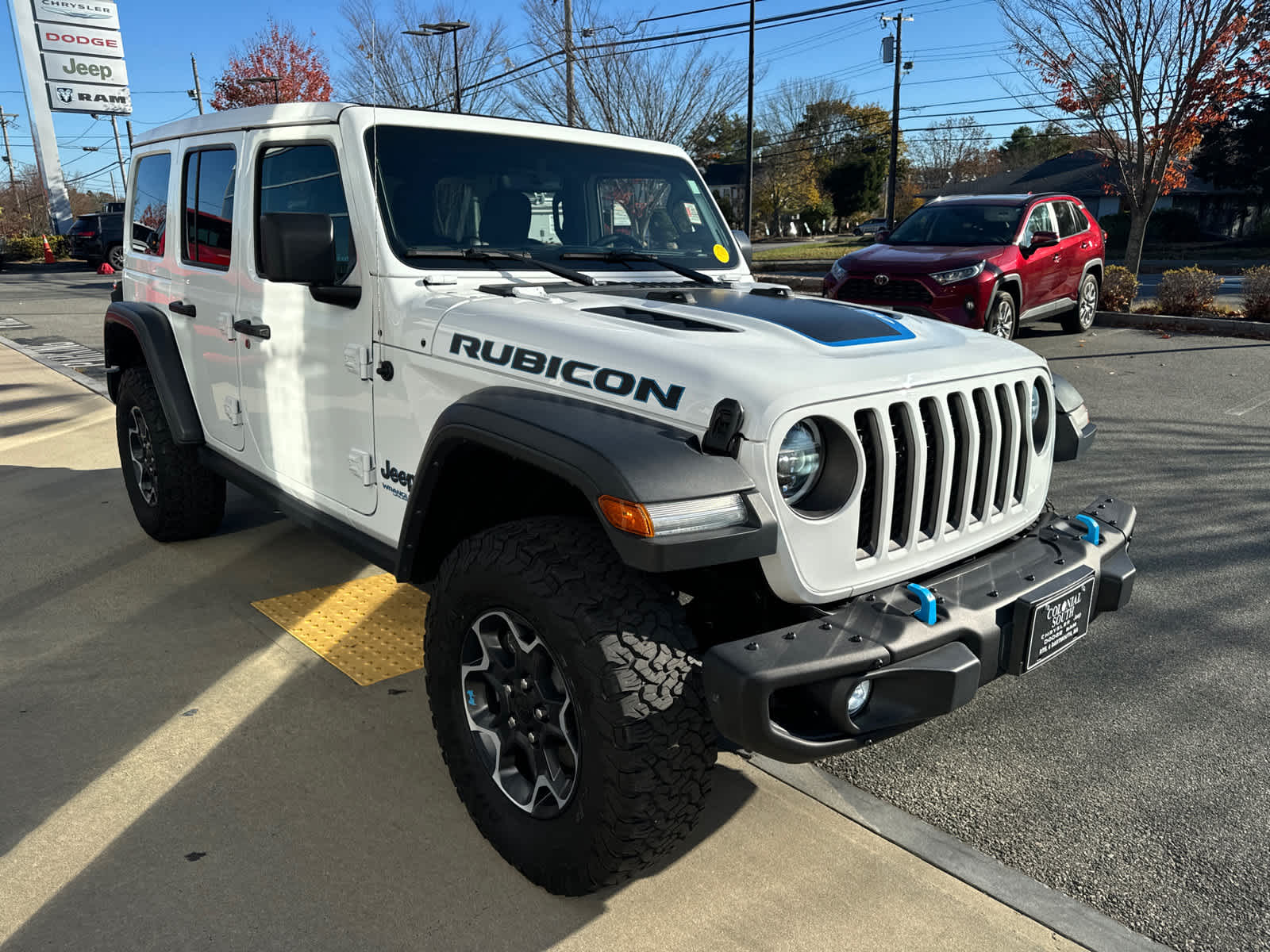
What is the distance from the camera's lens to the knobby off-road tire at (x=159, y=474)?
4.50m

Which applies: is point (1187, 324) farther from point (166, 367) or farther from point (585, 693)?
point (585, 693)

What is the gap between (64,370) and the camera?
10.1 m

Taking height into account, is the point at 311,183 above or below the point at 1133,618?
above

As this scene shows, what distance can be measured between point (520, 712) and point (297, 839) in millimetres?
753

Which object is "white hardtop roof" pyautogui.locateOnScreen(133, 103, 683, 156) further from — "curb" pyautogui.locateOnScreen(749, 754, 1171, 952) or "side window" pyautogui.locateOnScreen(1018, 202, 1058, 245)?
"side window" pyautogui.locateOnScreen(1018, 202, 1058, 245)

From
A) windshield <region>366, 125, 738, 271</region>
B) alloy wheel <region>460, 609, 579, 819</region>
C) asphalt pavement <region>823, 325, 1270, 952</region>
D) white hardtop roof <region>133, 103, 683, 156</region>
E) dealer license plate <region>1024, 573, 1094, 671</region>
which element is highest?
white hardtop roof <region>133, 103, 683, 156</region>

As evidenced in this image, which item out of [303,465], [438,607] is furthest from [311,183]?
[438,607]

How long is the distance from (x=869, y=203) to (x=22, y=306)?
161 feet

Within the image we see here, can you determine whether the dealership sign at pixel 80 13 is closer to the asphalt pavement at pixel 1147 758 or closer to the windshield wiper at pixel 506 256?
the windshield wiper at pixel 506 256

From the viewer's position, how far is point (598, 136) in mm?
3814

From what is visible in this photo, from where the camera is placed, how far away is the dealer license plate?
7.70 feet

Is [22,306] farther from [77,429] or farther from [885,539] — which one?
[885,539]

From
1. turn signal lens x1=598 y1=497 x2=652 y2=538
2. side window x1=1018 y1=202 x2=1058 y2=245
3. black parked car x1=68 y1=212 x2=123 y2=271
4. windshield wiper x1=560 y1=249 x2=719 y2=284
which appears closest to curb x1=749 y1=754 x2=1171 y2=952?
turn signal lens x1=598 y1=497 x2=652 y2=538

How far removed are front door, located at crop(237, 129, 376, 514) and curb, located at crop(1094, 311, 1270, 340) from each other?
1140 cm
